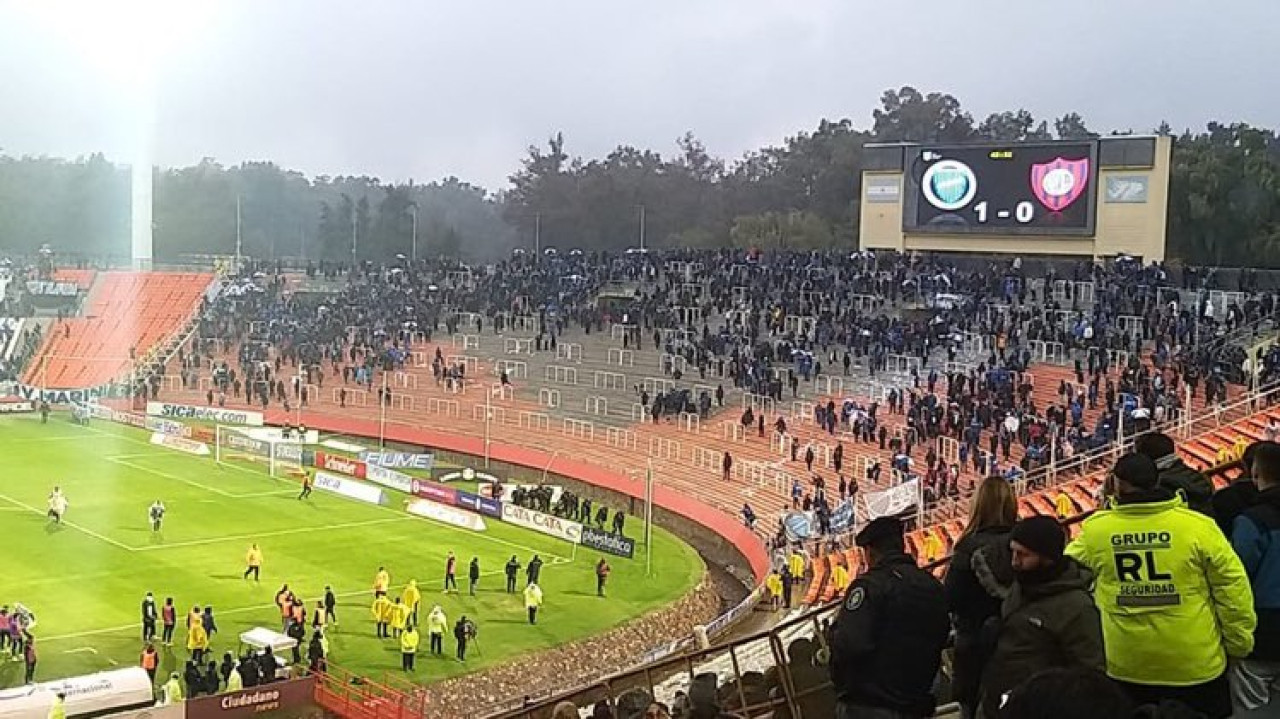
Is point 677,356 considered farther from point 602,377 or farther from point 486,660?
point 486,660

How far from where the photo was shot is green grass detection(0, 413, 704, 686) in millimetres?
23078

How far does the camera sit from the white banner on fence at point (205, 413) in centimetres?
4662

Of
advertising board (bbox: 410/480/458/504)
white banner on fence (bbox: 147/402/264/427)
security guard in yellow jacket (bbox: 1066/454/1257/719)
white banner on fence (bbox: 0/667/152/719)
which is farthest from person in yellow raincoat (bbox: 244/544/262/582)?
security guard in yellow jacket (bbox: 1066/454/1257/719)

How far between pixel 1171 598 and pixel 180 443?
4120 centimetres

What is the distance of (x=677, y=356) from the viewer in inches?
1769

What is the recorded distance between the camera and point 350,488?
36.2 metres

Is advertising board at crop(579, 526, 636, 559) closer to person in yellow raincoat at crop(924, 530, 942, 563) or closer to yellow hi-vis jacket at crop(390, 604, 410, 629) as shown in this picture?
yellow hi-vis jacket at crop(390, 604, 410, 629)

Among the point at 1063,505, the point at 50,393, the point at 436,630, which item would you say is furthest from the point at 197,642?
the point at 50,393

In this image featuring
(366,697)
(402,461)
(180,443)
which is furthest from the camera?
(180,443)

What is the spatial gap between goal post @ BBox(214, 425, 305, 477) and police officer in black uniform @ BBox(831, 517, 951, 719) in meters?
35.4

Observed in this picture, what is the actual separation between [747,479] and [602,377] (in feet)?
39.4

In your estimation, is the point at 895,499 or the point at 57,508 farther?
the point at 57,508

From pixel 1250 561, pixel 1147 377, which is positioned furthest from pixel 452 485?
pixel 1250 561

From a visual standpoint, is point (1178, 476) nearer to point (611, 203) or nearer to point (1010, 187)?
point (1010, 187)
